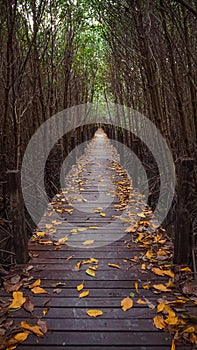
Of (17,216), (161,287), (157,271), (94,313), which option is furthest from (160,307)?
(17,216)

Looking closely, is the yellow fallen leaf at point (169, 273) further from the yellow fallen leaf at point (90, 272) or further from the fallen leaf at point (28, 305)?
the fallen leaf at point (28, 305)

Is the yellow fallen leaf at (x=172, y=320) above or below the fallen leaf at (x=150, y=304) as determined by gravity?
above

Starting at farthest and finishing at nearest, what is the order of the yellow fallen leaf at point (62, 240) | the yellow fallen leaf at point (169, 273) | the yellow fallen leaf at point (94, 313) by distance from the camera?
the yellow fallen leaf at point (62, 240) → the yellow fallen leaf at point (169, 273) → the yellow fallen leaf at point (94, 313)

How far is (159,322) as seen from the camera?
2045mm

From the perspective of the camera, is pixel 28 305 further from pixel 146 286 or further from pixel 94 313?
pixel 146 286

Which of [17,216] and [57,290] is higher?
[17,216]

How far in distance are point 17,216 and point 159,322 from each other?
152 cm

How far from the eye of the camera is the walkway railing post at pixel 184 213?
→ 270 centimetres

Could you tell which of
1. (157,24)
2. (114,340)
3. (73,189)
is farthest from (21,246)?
(73,189)

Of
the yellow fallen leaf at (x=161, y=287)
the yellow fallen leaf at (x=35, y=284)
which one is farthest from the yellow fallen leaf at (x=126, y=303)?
the yellow fallen leaf at (x=35, y=284)

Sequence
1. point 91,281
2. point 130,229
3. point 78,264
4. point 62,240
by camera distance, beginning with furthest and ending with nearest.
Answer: point 130,229, point 62,240, point 78,264, point 91,281

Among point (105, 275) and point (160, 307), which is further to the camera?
point (105, 275)

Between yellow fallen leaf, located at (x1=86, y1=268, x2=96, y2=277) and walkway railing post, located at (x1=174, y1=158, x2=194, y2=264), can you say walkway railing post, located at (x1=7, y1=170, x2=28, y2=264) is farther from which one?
walkway railing post, located at (x1=174, y1=158, x2=194, y2=264)

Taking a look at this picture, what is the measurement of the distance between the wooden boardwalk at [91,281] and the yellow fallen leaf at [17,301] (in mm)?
54
